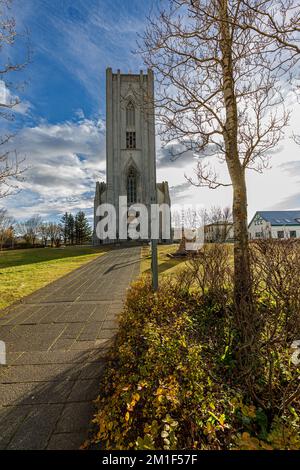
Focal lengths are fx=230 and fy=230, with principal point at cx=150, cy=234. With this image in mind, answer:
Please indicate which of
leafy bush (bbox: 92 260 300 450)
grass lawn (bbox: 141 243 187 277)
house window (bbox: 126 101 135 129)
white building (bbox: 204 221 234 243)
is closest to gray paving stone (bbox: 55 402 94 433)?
leafy bush (bbox: 92 260 300 450)

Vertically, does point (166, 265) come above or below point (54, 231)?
below

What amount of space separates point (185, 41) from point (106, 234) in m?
25.7

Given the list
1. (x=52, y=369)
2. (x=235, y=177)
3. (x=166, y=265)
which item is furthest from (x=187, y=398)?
(x=166, y=265)

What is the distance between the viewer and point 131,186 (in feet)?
99.9

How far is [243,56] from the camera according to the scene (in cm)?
448

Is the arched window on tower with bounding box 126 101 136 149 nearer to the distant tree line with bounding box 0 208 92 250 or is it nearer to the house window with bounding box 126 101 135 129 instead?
the house window with bounding box 126 101 135 129

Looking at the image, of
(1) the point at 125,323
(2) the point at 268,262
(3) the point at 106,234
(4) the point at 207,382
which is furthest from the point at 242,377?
(3) the point at 106,234

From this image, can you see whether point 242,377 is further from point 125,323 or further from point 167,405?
point 125,323

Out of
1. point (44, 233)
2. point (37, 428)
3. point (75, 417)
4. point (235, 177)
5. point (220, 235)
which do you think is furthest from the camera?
point (44, 233)

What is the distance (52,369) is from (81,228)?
5493 centimetres

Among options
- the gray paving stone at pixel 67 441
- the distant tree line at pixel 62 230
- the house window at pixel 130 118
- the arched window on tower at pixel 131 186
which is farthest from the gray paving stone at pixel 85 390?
the distant tree line at pixel 62 230

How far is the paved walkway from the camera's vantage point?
74.9 inches

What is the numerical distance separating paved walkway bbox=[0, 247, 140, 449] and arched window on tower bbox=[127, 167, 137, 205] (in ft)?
81.6

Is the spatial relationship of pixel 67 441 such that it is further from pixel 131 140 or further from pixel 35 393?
pixel 131 140
